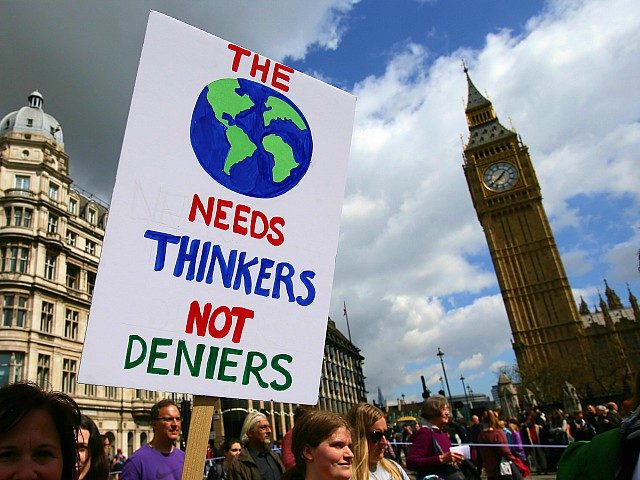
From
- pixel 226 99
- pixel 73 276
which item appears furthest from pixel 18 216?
pixel 226 99

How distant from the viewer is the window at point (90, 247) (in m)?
32.2

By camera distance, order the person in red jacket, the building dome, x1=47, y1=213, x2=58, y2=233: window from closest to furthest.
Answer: the person in red jacket, x1=47, y1=213, x2=58, y2=233: window, the building dome

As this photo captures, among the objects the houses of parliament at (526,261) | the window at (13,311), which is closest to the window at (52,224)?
the window at (13,311)

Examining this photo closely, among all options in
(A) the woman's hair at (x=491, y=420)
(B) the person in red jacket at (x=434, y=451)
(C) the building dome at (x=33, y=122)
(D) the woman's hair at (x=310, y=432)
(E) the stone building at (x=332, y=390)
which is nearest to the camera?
(D) the woman's hair at (x=310, y=432)

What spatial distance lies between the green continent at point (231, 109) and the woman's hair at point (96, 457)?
→ 74.6 inches

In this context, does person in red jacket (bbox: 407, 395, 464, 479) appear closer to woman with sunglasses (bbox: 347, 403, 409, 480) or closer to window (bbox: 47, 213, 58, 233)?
woman with sunglasses (bbox: 347, 403, 409, 480)

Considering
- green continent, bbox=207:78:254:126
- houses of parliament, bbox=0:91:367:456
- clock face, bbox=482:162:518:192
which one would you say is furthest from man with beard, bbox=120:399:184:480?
clock face, bbox=482:162:518:192

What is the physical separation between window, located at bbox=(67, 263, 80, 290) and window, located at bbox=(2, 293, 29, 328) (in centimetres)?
438

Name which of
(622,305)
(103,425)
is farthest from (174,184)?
(622,305)

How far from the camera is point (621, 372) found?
176ft

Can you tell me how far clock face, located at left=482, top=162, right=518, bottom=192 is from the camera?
80.5 metres

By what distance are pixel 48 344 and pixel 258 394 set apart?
93.3 ft

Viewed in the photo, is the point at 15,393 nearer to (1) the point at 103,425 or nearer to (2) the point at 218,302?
(2) the point at 218,302

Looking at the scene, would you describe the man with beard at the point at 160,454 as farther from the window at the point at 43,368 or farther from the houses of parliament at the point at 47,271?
the window at the point at 43,368
